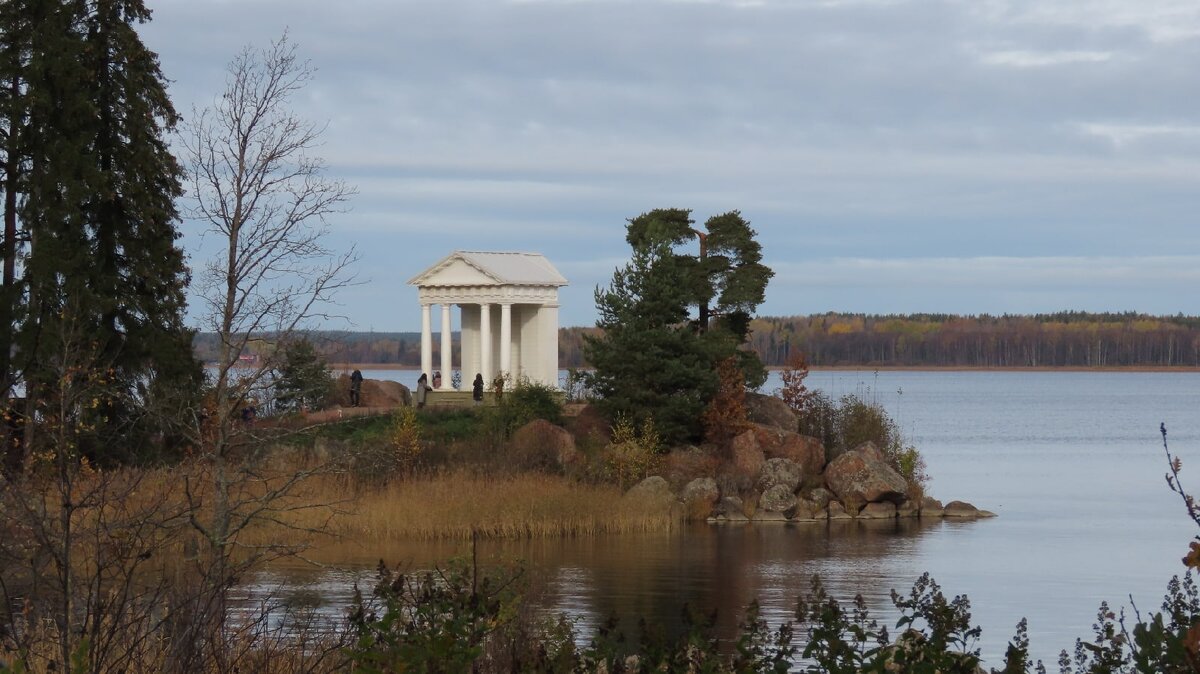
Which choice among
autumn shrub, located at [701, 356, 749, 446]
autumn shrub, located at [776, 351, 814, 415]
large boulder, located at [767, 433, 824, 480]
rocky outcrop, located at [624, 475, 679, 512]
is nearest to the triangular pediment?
autumn shrub, located at [776, 351, 814, 415]

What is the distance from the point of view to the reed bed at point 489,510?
34.0m

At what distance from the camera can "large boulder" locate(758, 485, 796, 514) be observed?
42469mm

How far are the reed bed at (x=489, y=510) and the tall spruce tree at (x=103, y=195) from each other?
16.3ft

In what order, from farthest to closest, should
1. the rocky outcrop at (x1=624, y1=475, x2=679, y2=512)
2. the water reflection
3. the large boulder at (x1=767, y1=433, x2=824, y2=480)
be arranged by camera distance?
the large boulder at (x1=767, y1=433, x2=824, y2=480) < the rocky outcrop at (x1=624, y1=475, x2=679, y2=512) < the water reflection

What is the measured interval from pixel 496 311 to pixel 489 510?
20.5m

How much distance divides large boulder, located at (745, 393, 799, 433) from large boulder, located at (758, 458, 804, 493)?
3.17 metres

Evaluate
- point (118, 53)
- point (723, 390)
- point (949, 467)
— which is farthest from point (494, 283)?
point (949, 467)

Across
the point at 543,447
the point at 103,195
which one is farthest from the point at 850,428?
the point at 103,195

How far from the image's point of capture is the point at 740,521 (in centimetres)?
4169

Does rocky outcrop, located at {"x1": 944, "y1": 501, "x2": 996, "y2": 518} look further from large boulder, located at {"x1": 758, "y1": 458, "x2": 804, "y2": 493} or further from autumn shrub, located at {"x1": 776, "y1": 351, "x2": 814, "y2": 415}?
autumn shrub, located at {"x1": 776, "y1": 351, "x2": 814, "y2": 415}

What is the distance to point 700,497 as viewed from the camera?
41.6 m

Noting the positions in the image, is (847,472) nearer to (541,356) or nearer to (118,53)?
(541,356)

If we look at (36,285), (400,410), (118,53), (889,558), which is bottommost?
(889,558)

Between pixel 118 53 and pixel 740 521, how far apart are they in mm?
18989
